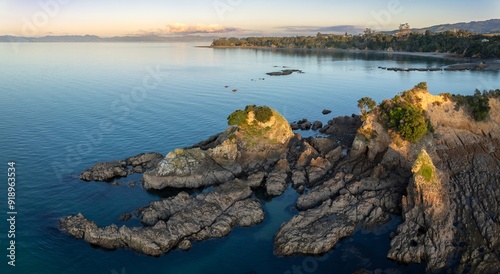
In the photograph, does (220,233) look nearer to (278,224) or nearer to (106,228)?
(278,224)

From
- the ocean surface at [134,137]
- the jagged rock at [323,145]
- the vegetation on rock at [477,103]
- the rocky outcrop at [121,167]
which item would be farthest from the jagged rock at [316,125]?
the rocky outcrop at [121,167]

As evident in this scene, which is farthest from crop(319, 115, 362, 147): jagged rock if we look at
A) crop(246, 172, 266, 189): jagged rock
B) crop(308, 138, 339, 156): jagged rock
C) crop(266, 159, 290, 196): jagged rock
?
crop(246, 172, 266, 189): jagged rock

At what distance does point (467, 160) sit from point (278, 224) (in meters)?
28.9

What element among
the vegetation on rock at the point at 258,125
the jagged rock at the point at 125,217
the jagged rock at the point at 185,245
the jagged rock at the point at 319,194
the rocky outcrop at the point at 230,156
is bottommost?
the jagged rock at the point at 185,245

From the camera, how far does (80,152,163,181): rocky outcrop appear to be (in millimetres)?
57750

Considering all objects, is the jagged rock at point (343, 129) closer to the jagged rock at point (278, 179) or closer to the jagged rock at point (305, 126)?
the jagged rock at point (305, 126)

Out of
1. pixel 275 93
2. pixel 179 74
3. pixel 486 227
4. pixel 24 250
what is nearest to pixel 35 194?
pixel 24 250

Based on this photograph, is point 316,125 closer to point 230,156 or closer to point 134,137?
point 230,156

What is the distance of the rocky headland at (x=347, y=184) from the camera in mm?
39781

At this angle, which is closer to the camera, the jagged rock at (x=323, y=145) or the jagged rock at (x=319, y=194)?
the jagged rock at (x=319, y=194)

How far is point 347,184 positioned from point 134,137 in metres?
46.5

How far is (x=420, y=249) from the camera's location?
126 feet

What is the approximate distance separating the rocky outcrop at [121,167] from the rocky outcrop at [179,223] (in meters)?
13.6

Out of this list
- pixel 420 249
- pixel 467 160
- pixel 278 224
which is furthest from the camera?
pixel 467 160
